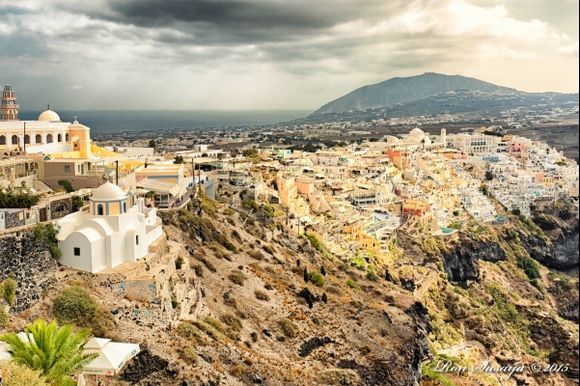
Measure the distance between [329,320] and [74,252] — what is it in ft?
19.0

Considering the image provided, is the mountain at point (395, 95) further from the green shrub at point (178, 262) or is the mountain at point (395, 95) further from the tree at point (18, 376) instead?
the tree at point (18, 376)

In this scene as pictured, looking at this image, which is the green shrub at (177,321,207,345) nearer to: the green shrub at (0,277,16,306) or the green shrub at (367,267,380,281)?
the green shrub at (0,277,16,306)

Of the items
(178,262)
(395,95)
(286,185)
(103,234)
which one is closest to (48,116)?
→ (178,262)

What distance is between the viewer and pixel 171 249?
1123cm

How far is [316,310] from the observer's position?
1339 cm

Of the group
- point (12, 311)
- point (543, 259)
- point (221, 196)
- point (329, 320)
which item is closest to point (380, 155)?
point (543, 259)

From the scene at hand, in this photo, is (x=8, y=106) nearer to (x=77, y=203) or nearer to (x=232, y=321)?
(x=77, y=203)

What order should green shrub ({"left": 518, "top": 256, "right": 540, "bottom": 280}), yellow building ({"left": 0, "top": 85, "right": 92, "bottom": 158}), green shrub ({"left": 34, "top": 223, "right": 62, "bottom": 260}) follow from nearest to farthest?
green shrub ({"left": 34, "top": 223, "right": 62, "bottom": 260})
yellow building ({"left": 0, "top": 85, "right": 92, "bottom": 158})
green shrub ({"left": 518, "top": 256, "right": 540, "bottom": 280})

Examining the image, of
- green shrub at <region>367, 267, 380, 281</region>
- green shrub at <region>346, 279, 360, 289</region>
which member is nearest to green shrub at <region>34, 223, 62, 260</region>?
green shrub at <region>346, 279, 360, 289</region>

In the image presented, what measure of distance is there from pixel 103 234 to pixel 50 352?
9.66 ft

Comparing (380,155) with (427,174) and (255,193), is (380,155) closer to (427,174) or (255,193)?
(427,174)

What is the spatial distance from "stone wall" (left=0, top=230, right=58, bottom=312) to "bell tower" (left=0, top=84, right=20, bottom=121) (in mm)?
6518

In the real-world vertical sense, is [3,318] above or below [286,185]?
below

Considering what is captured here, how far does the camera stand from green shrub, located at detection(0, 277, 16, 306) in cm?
828
